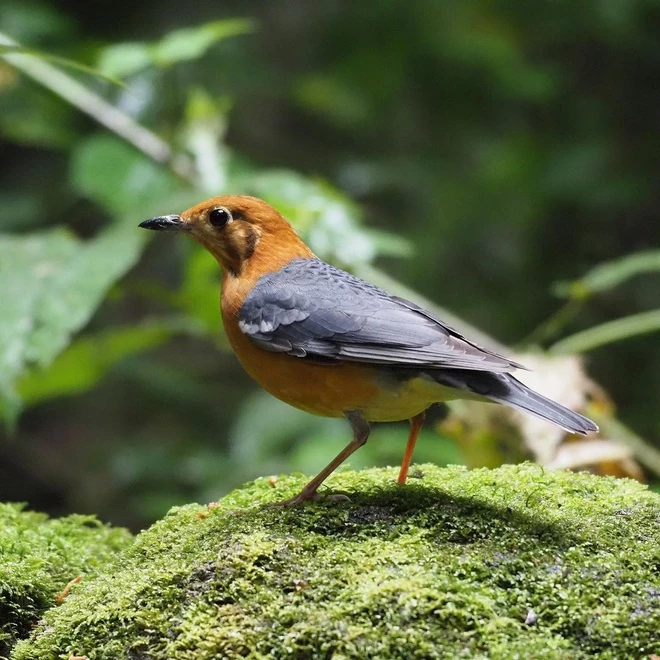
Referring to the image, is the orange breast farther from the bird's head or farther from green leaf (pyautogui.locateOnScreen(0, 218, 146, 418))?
green leaf (pyautogui.locateOnScreen(0, 218, 146, 418))

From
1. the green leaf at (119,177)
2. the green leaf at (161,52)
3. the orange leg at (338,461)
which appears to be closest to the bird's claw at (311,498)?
the orange leg at (338,461)

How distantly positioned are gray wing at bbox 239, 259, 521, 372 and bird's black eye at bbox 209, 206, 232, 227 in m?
0.36

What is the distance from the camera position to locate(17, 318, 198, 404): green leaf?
5605 millimetres

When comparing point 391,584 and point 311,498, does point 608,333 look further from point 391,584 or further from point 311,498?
point 391,584

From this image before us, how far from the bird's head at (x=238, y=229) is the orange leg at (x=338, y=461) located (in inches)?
34.9

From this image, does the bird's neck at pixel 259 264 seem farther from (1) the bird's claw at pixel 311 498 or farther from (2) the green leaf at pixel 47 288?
→ (1) the bird's claw at pixel 311 498

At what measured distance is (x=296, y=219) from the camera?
518cm

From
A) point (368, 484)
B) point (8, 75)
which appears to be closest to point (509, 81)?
point (8, 75)

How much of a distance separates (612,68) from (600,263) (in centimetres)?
204

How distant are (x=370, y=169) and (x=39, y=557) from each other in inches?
243

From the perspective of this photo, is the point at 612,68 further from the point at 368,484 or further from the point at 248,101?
the point at 368,484

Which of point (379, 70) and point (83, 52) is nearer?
point (83, 52)

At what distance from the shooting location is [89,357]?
5.77m

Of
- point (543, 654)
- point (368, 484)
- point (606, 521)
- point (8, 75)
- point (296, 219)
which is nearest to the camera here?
point (543, 654)
